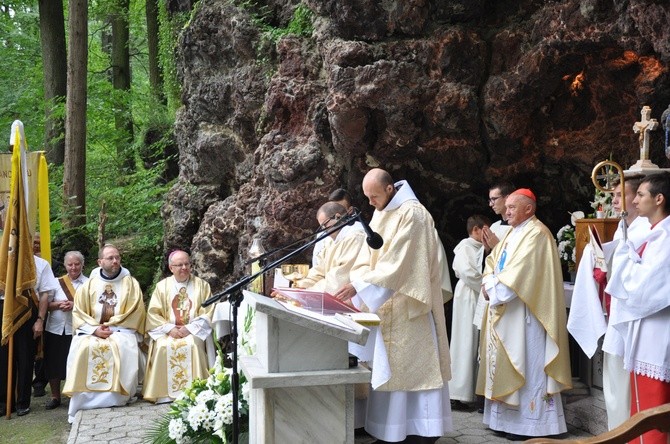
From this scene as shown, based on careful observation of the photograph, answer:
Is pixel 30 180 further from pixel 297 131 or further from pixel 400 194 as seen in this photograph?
pixel 400 194

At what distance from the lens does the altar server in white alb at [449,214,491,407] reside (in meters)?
7.36

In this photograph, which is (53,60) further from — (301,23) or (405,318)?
(405,318)

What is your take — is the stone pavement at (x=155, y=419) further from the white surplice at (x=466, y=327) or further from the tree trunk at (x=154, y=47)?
the tree trunk at (x=154, y=47)

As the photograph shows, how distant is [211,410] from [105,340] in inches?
130

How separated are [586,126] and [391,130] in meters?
2.13

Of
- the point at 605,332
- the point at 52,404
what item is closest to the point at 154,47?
the point at 52,404

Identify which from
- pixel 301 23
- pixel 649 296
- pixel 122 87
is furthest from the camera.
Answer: pixel 122 87

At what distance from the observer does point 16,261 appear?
8078 mm

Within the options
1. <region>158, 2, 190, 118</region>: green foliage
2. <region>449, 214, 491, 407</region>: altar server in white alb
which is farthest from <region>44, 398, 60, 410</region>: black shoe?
<region>158, 2, 190, 118</region>: green foliage

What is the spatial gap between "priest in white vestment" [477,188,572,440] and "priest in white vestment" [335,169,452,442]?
0.76 meters

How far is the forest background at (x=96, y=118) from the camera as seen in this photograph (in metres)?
13.3

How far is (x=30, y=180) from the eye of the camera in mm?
9680

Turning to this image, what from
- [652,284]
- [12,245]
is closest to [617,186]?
[652,284]

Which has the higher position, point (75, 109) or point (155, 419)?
point (75, 109)
